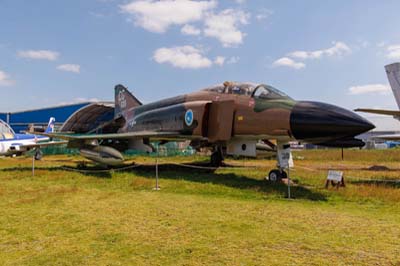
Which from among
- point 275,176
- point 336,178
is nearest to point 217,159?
point 275,176

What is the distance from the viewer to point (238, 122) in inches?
397

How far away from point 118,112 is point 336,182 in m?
15.1

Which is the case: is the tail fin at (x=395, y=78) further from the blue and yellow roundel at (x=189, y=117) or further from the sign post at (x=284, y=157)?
the blue and yellow roundel at (x=189, y=117)

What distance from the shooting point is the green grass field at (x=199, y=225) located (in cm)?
367

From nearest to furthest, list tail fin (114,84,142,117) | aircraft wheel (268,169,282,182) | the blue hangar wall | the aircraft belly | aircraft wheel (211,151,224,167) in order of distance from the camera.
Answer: the aircraft belly
aircraft wheel (268,169,282,182)
aircraft wheel (211,151,224,167)
tail fin (114,84,142,117)
the blue hangar wall

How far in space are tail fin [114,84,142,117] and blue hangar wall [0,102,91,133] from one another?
935 inches

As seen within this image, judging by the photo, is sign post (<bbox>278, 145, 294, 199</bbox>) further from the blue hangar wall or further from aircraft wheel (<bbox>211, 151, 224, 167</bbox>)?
the blue hangar wall

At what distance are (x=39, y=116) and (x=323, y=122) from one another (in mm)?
43640

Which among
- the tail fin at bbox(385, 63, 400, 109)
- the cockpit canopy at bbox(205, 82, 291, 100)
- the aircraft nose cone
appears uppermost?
the tail fin at bbox(385, 63, 400, 109)

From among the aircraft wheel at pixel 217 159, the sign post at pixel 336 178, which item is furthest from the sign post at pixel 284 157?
the aircraft wheel at pixel 217 159

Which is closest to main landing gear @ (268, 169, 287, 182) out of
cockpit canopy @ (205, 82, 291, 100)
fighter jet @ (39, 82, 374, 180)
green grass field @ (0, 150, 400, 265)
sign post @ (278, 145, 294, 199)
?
fighter jet @ (39, 82, 374, 180)

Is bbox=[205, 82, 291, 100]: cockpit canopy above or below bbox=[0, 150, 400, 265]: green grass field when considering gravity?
above

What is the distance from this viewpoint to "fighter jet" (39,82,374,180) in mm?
7973

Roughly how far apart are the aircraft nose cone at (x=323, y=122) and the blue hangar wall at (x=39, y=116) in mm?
38613
